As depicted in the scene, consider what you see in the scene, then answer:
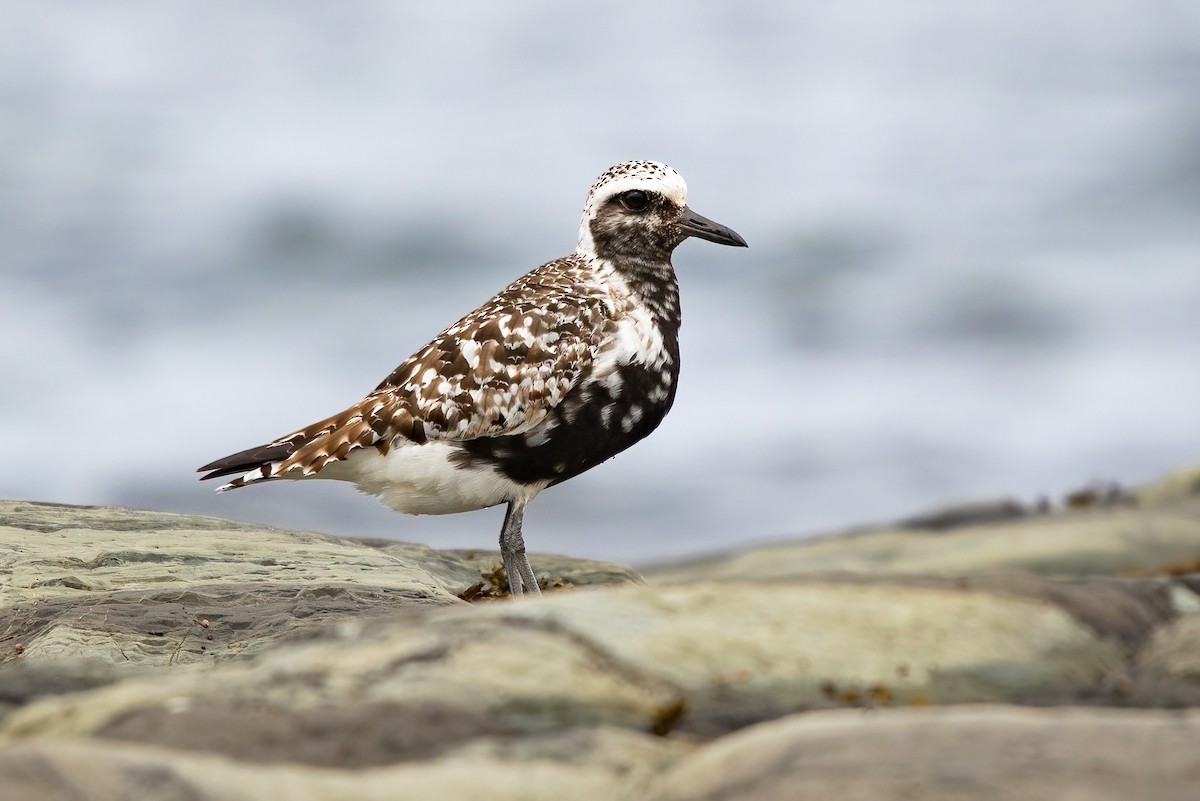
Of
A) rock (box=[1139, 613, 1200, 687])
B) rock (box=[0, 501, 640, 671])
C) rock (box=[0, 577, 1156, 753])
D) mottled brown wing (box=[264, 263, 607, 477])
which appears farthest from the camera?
mottled brown wing (box=[264, 263, 607, 477])

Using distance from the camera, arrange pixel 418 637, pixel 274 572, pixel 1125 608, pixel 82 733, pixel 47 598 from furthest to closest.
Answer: pixel 274 572, pixel 47 598, pixel 1125 608, pixel 418 637, pixel 82 733

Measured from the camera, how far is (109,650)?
24.4 ft

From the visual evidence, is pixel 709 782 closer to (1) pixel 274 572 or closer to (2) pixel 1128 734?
(2) pixel 1128 734

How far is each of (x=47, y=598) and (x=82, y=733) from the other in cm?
437

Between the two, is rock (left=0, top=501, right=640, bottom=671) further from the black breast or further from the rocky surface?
the rocky surface

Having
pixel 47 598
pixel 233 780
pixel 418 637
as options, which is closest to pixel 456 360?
pixel 47 598

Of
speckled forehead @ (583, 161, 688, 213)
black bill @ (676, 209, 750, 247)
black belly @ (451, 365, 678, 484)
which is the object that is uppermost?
speckled forehead @ (583, 161, 688, 213)

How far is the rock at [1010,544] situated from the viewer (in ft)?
41.3

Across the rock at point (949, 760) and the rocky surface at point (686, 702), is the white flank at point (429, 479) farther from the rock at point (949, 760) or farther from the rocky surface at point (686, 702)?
the rock at point (949, 760)

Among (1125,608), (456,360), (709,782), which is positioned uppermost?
(456,360)

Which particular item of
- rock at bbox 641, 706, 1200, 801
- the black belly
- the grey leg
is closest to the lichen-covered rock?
rock at bbox 641, 706, 1200, 801

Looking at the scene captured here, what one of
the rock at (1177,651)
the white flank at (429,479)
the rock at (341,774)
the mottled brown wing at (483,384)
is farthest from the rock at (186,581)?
the rock at (1177,651)

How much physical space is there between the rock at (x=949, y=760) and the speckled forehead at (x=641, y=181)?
20.8 feet

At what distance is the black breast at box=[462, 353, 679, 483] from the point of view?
9.44 meters
